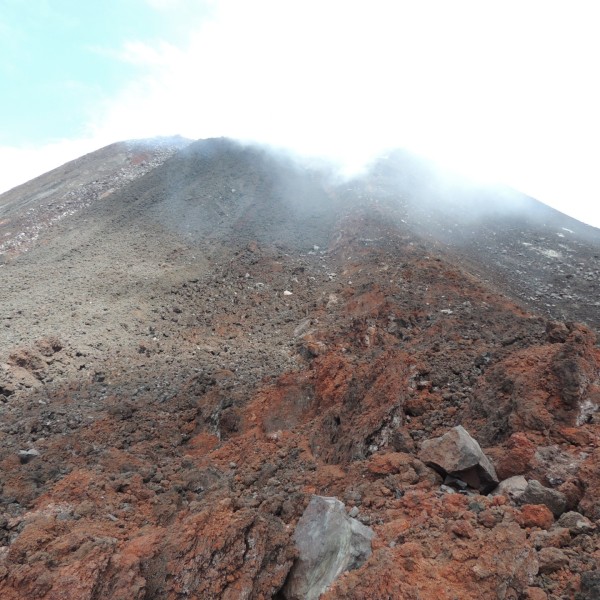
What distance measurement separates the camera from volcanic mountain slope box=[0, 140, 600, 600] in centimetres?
366

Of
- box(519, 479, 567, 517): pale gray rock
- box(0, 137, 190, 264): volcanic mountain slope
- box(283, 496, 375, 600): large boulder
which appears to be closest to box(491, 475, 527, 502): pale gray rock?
box(519, 479, 567, 517): pale gray rock

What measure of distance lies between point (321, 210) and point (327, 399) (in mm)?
14636

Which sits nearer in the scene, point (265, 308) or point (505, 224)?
point (265, 308)

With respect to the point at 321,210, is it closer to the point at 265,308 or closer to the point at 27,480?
the point at 265,308

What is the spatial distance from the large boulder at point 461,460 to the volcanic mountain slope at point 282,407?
139 mm

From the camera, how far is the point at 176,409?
8.46 meters

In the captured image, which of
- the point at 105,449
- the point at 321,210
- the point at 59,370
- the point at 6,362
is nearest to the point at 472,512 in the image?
the point at 105,449

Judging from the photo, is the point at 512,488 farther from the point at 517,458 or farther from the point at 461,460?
the point at 461,460

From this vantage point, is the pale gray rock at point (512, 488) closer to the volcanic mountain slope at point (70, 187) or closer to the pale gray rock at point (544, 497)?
the pale gray rock at point (544, 497)

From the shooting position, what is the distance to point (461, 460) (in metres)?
4.46

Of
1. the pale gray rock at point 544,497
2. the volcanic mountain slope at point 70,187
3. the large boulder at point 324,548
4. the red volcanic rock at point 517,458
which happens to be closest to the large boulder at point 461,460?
the red volcanic rock at point 517,458

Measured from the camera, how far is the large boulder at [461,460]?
4.36 m

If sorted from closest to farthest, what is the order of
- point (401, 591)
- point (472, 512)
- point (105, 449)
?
point (401, 591) < point (472, 512) < point (105, 449)

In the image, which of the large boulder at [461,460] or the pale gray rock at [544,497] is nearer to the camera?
the pale gray rock at [544,497]
